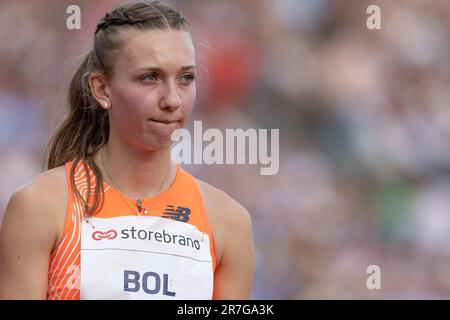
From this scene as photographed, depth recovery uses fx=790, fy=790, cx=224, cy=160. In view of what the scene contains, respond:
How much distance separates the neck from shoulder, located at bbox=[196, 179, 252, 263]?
0.49 feet

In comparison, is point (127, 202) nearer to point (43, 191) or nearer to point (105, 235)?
point (105, 235)

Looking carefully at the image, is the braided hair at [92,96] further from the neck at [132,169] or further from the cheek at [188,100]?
the cheek at [188,100]

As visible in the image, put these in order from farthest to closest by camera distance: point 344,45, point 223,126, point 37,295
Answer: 1. point 344,45
2. point 223,126
3. point 37,295

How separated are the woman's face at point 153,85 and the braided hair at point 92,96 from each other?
1.5 inches

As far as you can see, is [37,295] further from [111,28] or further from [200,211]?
[111,28]

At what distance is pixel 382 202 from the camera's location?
4855 millimetres

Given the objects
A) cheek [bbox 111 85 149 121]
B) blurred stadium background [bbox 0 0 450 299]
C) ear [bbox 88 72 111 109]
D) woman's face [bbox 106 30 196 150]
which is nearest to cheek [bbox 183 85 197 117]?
woman's face [bbox 106 30 196 150]

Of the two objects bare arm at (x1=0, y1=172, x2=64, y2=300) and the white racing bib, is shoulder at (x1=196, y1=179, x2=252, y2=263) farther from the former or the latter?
bare arm at (x1=0, y1=172, x2=64, y2=300)

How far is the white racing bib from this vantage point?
81.4 inches

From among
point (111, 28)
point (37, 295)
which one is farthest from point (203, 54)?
point (37, 295)

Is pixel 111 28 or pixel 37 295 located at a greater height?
pixel 111 28

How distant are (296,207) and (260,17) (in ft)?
3.90

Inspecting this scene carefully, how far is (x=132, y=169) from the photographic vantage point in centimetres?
225

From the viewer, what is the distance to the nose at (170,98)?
2123 millimetres
